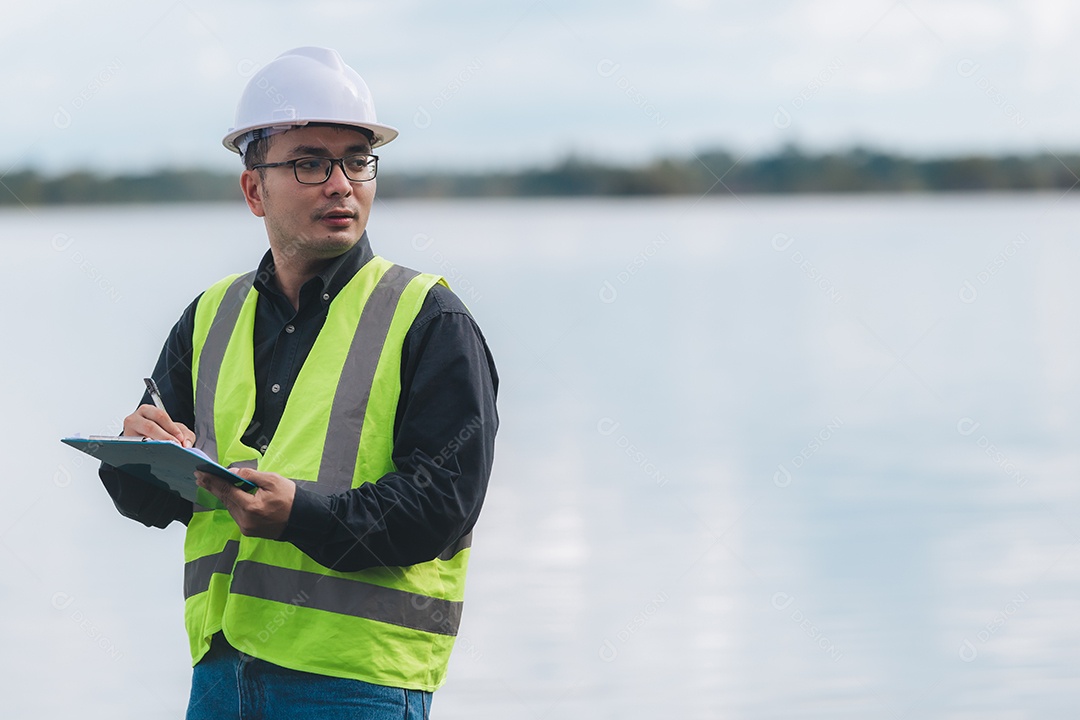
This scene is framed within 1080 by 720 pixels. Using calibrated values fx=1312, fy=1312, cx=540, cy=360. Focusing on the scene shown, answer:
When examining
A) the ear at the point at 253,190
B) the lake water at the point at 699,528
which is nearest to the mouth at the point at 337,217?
the ear at the point at 253,190

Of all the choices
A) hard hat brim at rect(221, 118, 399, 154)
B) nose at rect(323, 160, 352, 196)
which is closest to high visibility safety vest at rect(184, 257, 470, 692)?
nose at rect(323, 160, 352, 196)

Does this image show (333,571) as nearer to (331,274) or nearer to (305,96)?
(331,274)

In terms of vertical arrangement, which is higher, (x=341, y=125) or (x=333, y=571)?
(x=341, y=125)

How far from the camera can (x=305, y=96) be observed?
210 centimetres

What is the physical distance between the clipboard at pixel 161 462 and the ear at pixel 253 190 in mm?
461

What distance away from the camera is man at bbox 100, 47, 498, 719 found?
191 centimetres

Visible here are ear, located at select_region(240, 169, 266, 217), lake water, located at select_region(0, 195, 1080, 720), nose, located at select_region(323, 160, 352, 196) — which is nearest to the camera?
nose, located at select_region(323, 160, 352, 196)

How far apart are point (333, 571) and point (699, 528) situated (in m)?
4.15

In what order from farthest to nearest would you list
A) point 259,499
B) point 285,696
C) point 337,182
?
point 337,182 → point 285,696 → point 259,499

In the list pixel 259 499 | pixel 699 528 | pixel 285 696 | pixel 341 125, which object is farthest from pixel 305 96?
pixel 699 528

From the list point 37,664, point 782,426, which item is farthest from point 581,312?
point 37,664

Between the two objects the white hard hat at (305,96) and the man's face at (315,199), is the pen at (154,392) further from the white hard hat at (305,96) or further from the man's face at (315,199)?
the white hard hat at (305,96)

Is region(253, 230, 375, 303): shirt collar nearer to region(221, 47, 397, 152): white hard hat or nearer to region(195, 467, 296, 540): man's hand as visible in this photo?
region(221, 47, 397, 152): white hard hat

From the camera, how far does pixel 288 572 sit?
1.99 m
